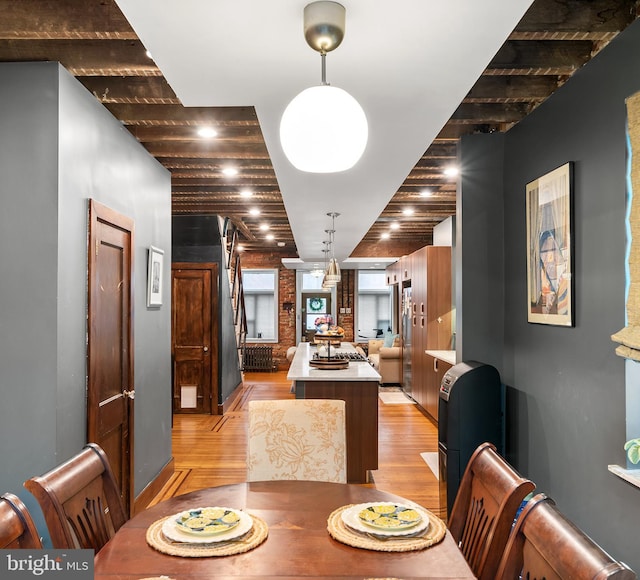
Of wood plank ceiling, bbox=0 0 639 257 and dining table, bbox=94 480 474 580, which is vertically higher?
wood plank ceiling, bbox=0 0 639 257

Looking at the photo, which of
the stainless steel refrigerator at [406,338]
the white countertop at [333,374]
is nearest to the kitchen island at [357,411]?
the white countertop at [333,374]

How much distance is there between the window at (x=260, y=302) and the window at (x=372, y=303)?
7.38 feet

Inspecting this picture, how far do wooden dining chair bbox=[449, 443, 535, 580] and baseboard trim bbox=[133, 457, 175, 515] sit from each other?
7.97ft

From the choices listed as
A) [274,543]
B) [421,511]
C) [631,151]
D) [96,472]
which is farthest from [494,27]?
[96,472]

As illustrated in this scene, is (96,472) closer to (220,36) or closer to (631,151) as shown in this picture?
(220,36)

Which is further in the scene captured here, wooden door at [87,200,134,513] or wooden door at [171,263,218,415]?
wooden door at [171,263,218,415]

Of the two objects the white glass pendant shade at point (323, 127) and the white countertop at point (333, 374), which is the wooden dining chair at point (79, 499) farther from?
the white countertop at point (333, 374)

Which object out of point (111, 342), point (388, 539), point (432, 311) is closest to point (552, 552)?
point (388, 539)

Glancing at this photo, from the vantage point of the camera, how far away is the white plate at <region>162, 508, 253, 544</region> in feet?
4.67

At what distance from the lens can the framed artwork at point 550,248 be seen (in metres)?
2.62

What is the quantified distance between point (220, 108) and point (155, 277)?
137cm

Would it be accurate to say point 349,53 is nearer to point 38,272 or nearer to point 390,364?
point 38,272

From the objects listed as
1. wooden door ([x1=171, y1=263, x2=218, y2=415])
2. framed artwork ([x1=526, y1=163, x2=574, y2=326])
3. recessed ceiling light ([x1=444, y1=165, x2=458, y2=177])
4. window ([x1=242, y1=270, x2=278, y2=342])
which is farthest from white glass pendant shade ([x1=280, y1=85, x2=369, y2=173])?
window ([x1=242, y1=270, x2=278, y2=342])

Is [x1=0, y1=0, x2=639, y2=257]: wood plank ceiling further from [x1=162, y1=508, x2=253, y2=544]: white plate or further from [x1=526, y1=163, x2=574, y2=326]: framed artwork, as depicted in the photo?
[x1=162, y1=508, x2=253, y2=544]: white plate
